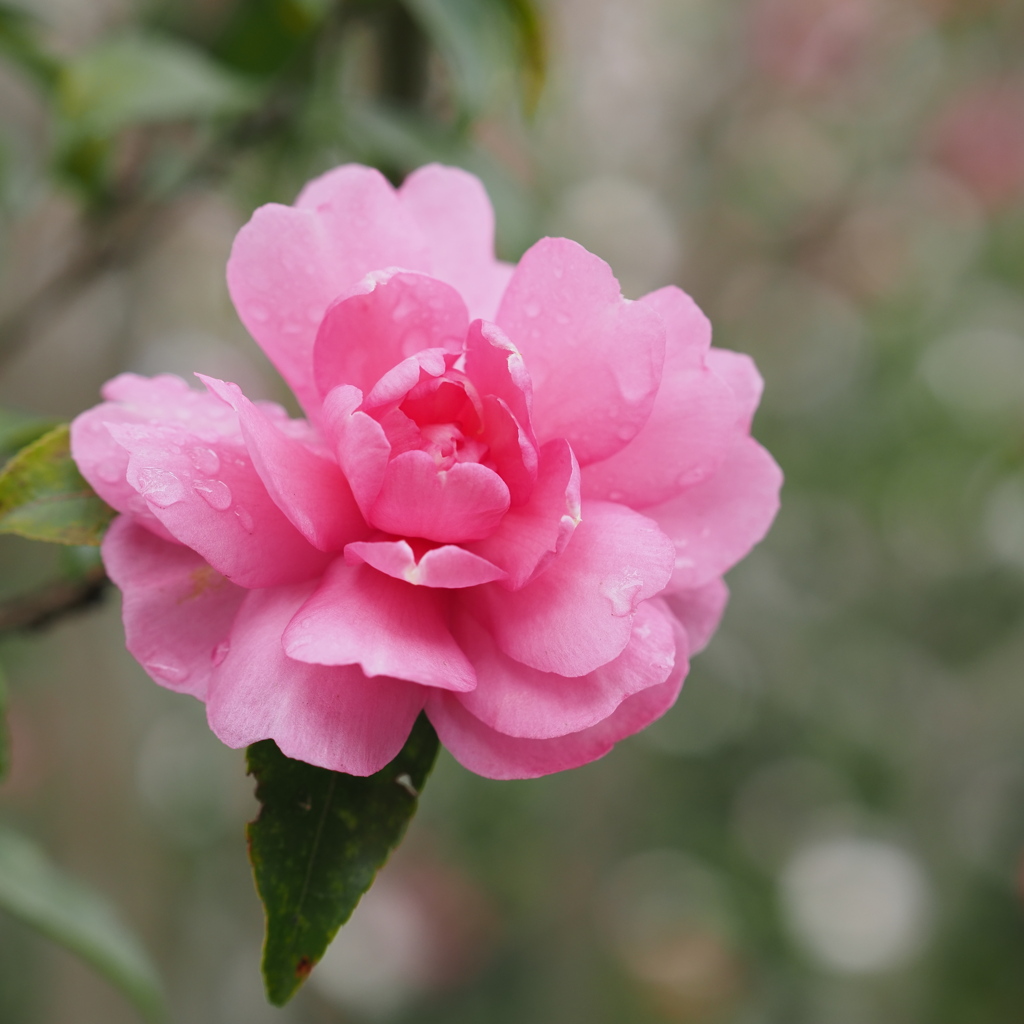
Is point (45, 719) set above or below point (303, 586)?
below

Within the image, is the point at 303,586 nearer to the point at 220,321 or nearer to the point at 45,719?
the point at 45,719

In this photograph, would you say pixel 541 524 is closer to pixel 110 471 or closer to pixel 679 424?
pixel 679 424

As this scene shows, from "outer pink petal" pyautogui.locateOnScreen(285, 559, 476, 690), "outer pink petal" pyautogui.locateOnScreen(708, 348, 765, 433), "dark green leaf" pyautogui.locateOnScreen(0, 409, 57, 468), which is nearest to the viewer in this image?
"outer pink petal" pyautogui.locateOnScreen(285, 559, 476, 690)

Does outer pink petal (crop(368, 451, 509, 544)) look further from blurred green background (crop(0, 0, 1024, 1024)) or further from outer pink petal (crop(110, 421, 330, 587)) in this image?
blurred green background (crop(0, 0, 1024, 1024))

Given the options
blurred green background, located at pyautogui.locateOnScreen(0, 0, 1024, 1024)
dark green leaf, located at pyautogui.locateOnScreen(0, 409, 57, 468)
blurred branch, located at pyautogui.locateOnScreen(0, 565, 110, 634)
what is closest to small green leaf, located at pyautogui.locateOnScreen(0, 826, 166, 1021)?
blurred branch, located at pyautogui.locateOnScreen(0, 565, 110, 634)

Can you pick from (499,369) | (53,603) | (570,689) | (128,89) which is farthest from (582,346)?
(128,89)

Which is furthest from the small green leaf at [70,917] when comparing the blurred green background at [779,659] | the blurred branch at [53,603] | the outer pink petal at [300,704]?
the blurred green background at [779,659]

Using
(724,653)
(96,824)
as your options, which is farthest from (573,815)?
(96,824)
